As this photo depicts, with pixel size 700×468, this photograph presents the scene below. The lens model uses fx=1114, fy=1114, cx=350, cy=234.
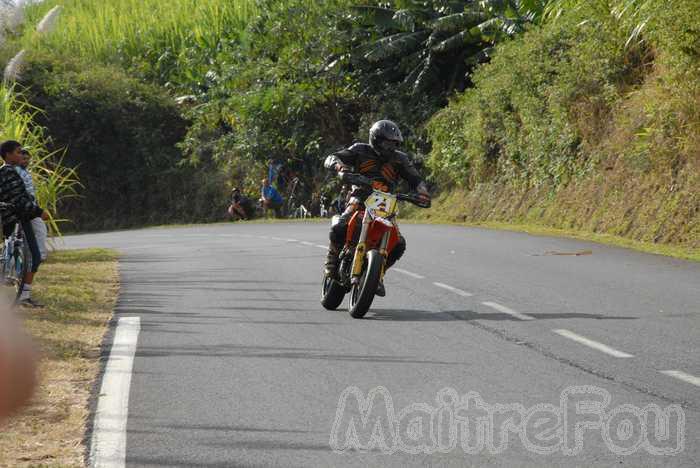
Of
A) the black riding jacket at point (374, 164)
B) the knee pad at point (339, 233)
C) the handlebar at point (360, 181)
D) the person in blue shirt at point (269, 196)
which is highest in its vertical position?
the black riding jacket at point (374, 164)

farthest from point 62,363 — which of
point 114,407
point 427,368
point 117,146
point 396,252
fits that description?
point 117,146

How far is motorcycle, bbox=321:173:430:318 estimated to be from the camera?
9.95 metres

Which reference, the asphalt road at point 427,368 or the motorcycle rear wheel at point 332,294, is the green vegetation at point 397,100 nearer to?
the asphalt road at point 427,368

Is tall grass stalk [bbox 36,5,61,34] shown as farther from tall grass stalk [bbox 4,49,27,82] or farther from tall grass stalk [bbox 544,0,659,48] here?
tall grass stalk [bbox 544,0,659,48]

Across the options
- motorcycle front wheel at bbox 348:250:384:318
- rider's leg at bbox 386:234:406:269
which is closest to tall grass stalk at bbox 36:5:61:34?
motorcycle front wheel at bbox 348:250:384:318

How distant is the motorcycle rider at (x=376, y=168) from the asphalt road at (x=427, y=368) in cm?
64

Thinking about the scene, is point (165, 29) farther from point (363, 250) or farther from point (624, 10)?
point (363, 250)

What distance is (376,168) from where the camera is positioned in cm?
1045

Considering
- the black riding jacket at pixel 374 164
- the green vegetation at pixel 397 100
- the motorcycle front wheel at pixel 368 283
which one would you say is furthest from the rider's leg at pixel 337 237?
the green vegetation at pixel 397 100

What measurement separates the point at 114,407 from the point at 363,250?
14.3 ft

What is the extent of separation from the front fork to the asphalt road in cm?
43

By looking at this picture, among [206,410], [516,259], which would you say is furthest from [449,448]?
[516,259]

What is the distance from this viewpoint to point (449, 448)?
5055mm

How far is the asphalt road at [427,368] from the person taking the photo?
5082mm
